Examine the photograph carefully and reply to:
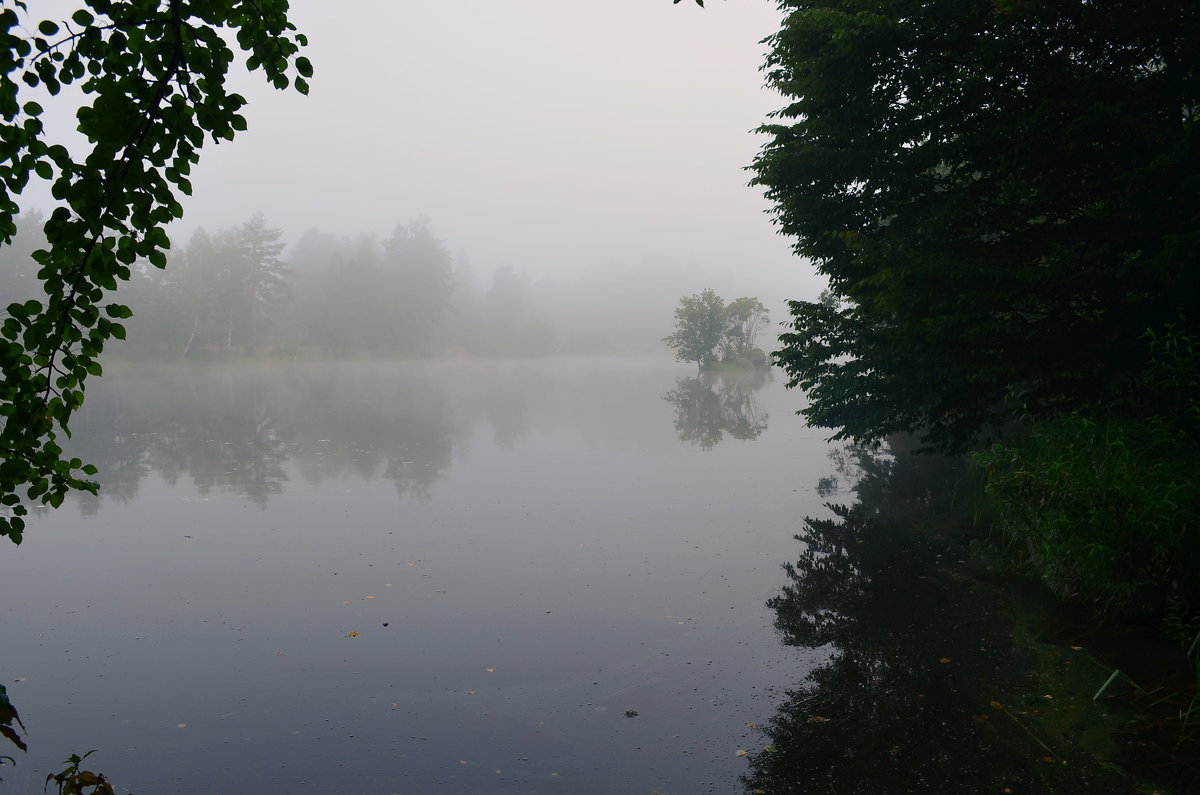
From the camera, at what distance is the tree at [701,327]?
5206cm

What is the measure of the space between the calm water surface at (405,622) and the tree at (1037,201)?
3474mm

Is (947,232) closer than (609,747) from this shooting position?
No

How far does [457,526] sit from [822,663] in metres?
6.18

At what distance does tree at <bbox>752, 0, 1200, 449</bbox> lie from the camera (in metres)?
6.86

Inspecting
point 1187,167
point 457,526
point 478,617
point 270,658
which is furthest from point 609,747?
point 1187,167

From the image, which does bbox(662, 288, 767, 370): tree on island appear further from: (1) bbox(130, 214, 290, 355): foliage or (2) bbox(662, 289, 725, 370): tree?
(1) bbox(130, 214, 290, 355): foliage

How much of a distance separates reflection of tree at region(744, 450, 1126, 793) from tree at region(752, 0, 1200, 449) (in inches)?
86.5

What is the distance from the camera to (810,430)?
72.7 ft

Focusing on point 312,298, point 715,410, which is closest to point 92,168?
point 715,410

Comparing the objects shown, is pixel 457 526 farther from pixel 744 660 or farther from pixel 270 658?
pixel 744 660

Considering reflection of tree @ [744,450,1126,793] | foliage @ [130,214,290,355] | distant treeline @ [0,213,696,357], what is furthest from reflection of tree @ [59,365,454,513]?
foliage @ [130,214,290,355]

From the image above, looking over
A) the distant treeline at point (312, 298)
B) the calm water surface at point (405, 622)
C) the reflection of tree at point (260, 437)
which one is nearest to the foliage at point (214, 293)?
the distant treeline at point (312, 298)

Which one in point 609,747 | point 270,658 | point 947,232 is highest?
point 947,232

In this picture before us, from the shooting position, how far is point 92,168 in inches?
85.3
